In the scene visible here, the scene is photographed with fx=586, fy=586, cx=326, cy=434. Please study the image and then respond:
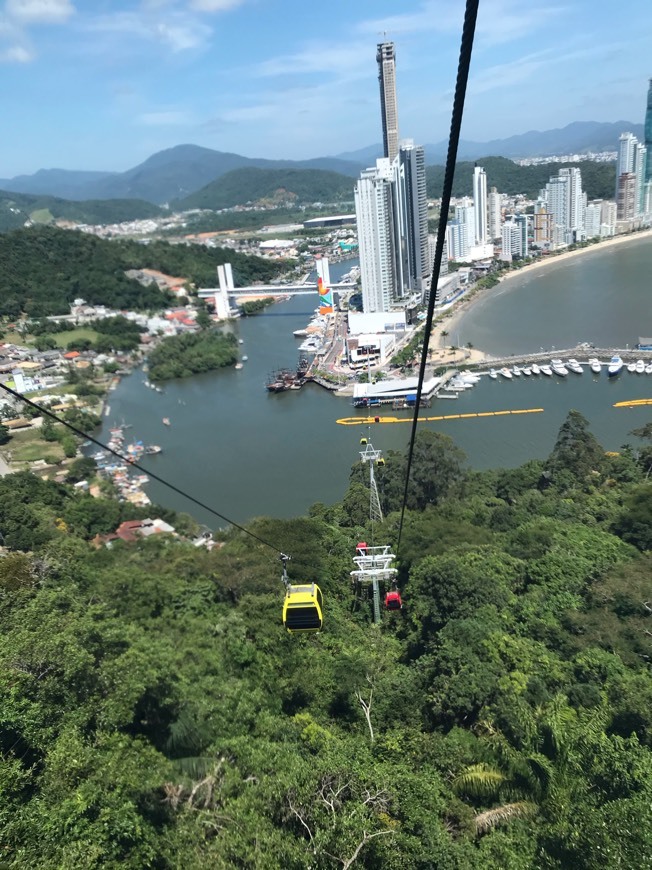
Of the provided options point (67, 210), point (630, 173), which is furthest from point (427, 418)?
point (67, 210)

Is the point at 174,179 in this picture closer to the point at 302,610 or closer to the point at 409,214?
the point at 409,214

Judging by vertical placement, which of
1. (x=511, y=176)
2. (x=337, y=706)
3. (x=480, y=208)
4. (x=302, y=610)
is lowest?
(x=337, y=706)

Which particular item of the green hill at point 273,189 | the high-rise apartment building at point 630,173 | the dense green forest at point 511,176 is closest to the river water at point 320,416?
the high-rise apartment building at point 630,173

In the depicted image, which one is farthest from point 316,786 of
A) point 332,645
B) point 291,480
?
point 291,480

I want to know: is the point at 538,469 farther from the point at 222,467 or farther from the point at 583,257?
the point at 583,257

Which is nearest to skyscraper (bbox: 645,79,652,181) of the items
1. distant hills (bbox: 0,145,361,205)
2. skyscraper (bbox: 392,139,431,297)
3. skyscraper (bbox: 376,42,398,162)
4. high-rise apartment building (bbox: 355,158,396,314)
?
skyscraper (bbox: 376,42,398,162)

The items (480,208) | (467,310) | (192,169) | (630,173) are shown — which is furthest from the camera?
(192,169)

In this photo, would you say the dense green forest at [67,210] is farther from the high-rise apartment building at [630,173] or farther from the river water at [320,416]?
the high-rise apartment building at [630,173]
